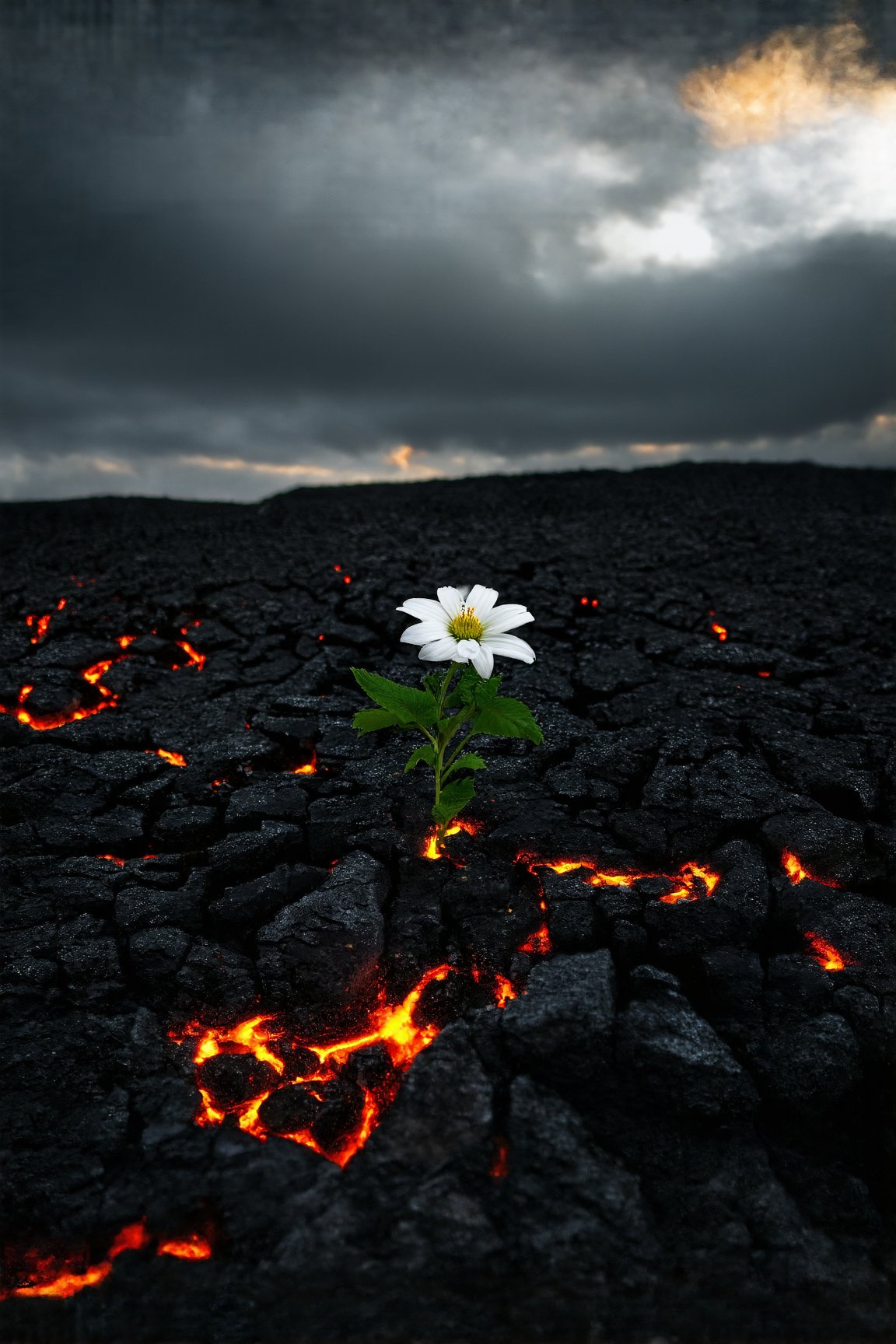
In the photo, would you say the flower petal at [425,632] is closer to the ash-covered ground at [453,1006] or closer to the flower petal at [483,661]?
the flower petal at [483,661]

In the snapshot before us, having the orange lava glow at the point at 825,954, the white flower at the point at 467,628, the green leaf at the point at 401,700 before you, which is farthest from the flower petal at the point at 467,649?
the orange lava glow at the point at 825,954

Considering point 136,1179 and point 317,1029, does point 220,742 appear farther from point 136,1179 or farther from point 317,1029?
point 136,1179

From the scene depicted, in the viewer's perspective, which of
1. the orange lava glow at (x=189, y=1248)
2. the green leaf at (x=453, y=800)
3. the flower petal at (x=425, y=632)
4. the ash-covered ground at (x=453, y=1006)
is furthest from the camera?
the green leaf at (x=453, y=800)

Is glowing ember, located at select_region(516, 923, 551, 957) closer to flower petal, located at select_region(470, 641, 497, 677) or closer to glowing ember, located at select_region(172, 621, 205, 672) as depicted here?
flower petal, located at select_region(470, 641, 497, 677)

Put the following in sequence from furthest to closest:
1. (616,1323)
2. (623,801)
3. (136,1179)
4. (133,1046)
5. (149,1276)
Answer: (623,801) < (133,1046) < (136,1179) < (149,1276) < (616,1323)

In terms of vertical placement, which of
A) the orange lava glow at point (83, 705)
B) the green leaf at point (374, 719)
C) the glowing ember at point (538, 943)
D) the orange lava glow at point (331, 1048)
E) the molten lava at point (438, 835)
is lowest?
the orange lava glow at point (331, 1048)

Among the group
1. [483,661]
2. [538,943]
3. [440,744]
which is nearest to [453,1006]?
[538,943]

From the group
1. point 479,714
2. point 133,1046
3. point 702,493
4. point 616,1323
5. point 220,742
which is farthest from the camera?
point 702,493

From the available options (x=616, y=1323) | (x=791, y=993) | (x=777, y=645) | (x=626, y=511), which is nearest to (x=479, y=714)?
(x=791, y=993)
